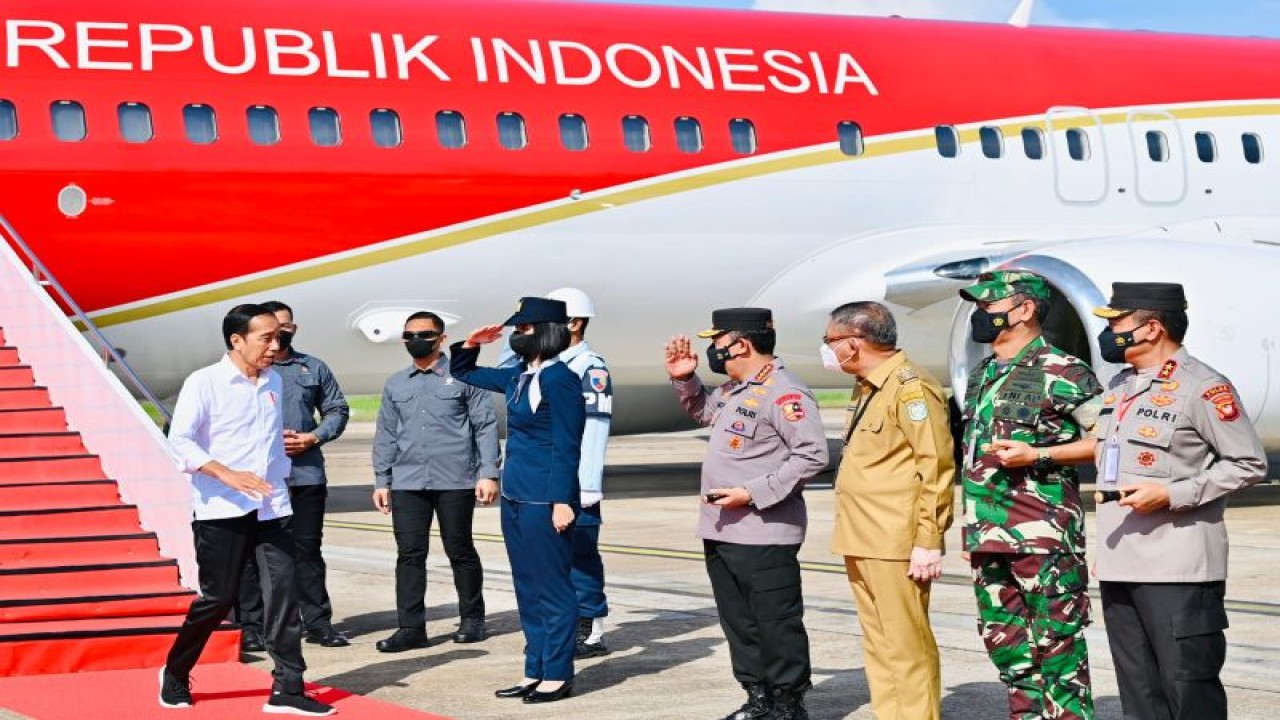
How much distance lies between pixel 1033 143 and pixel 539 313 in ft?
33.4

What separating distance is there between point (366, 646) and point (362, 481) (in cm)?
1252

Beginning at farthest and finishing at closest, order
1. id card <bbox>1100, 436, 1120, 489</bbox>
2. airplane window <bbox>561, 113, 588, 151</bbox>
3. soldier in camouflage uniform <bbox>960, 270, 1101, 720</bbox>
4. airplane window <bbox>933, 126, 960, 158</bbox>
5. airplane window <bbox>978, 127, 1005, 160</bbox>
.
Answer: airplane window <bbox>978, 127, 1005, 160</bbox> → airplane window <bbox>933, 126, 960, 158</bbox> → airplane window <bbox>561, 113, 588, 151</bbox> → soldier in camouflage uniform <bbox>960, 270, 1101, 720</bbox> → id card <bbox>1100, 436, 1120, 489</bbox>

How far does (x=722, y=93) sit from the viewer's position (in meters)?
16.4

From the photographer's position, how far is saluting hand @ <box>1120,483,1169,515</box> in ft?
19.5

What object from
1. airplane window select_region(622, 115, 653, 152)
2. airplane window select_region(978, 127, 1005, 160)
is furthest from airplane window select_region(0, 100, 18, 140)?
airplane window select_region(978, 127, 1005, 160)

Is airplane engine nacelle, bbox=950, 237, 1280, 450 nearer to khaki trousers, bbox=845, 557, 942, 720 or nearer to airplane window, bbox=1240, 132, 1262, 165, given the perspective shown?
airplane window, bbox=1240, 132, 1262, 165

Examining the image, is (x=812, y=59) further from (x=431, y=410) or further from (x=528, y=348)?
(x=528, y=348)

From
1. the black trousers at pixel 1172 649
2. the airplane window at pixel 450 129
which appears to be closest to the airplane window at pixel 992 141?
the airplane window at pixel 450 129

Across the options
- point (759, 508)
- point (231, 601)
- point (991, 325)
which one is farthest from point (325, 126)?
point (991, 325)

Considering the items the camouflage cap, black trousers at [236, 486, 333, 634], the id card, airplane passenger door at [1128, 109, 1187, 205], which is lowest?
black trousers at [236, 486, 333, 634]

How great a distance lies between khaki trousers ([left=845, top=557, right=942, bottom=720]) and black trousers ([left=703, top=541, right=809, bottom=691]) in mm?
653

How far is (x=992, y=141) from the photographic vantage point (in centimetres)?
1741

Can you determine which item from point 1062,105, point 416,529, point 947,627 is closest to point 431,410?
point 416,529

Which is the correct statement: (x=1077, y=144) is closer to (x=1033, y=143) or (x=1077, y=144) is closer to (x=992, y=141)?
(x=1033, y=143)
